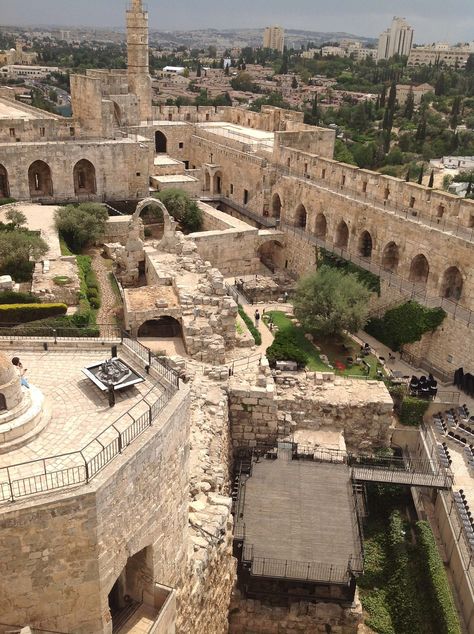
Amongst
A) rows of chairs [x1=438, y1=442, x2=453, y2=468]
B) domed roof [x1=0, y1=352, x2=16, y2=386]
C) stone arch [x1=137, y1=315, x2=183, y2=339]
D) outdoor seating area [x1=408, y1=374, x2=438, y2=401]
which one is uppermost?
domed roof [x1=0, y1=352, x2=16, y2=386]

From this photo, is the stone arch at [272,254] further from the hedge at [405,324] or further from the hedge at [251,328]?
the hedge at [405,324]

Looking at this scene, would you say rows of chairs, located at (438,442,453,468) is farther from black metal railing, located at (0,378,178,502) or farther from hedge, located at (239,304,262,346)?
black metal railing, located at (0,378,178,502)

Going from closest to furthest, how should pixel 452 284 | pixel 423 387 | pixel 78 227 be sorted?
pixel 423 387 → pixel 452 284 → pixel 78 227

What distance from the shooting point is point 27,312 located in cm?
1636

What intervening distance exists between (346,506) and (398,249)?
11535 millimetres

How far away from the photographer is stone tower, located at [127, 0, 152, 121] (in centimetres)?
3662

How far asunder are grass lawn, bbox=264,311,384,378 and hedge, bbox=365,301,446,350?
1.17 meters

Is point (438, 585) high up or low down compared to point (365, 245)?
down

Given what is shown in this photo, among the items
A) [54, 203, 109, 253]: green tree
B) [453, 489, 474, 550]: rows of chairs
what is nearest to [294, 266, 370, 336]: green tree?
[453, 489, 474, 550]: rows of chairs

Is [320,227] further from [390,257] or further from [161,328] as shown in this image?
[161,328]

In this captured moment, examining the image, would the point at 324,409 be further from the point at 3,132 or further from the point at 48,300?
the point at 3,132

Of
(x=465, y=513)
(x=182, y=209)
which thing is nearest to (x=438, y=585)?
(x=465, y=513)

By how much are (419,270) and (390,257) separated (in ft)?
4.65

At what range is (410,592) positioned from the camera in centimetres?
1296
